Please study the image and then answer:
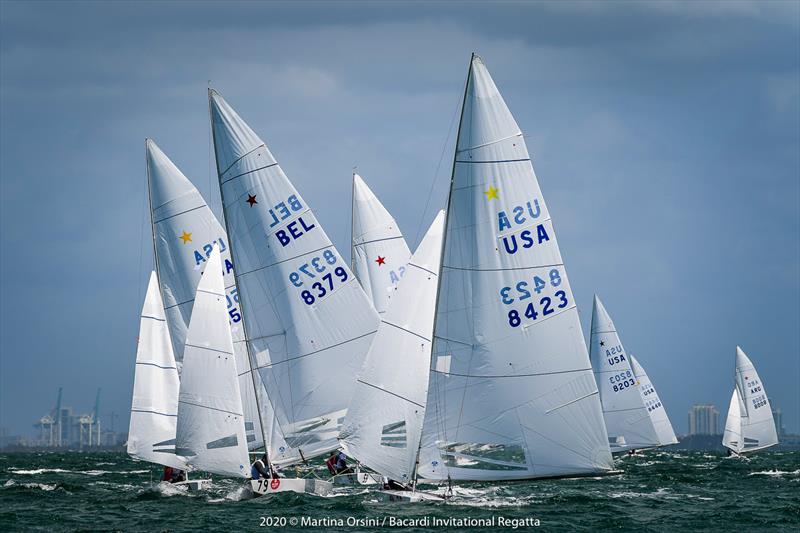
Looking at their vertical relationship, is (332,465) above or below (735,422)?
below

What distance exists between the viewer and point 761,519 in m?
32.3

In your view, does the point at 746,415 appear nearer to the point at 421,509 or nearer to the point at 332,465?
the point at 332,465

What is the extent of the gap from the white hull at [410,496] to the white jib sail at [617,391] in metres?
36.9

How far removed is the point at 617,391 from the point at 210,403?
36292mm

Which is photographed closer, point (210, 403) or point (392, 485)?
point (392, 485)

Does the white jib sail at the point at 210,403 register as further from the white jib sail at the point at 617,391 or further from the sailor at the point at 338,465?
the white jib sail at the point at 617,391

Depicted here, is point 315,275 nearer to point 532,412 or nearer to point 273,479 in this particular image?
point 273,479

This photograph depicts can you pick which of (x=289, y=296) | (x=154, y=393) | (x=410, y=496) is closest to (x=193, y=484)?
(x=154, y=393)

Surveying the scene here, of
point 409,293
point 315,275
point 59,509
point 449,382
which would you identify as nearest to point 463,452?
point 449,382

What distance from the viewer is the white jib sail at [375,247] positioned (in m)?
50.3

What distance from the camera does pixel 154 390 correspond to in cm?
→ 3988

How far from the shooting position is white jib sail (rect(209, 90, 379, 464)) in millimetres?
Answer: 35156

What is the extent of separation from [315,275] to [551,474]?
33.7 ft

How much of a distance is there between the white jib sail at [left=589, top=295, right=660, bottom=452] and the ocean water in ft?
64.3
